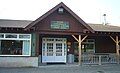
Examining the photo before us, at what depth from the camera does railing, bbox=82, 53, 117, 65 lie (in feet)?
77.5

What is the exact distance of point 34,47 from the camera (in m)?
21.5

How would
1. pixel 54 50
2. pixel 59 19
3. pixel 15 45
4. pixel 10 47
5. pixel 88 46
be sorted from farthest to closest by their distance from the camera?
1. pixel 88 46
2. pixel 54 50
3. pixel 59 19
4. pixel 15 45
5. pixel 10 47

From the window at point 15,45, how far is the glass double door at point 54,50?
299 cm

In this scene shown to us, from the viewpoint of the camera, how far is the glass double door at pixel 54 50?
2441cm

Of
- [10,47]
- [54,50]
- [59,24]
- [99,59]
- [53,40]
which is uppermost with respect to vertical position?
[59,24]

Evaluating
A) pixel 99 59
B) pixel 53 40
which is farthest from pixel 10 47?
pixel 99 59

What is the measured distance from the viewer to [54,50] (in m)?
24.7

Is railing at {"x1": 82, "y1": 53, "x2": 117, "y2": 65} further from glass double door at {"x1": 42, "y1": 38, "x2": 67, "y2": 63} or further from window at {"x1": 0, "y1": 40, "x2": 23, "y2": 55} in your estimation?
window at {"x1": 0, "y1": 40, "x2": 23, "y2": 55}

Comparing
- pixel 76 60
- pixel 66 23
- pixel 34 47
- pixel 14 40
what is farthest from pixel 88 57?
pixel 14 40

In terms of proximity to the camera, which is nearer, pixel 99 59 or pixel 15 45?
pixel 15 45

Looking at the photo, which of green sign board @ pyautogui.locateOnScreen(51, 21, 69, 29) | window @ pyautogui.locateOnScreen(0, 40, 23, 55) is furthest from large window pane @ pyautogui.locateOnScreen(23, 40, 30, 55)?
green sign board @ pyautogui.locateOnScreen(51, 21, 69, 29)

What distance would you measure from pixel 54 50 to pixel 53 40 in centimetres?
→ 98

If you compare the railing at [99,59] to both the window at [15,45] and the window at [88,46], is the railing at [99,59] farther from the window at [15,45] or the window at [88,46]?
the window at [15,45]

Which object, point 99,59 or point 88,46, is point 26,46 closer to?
point 99,59
